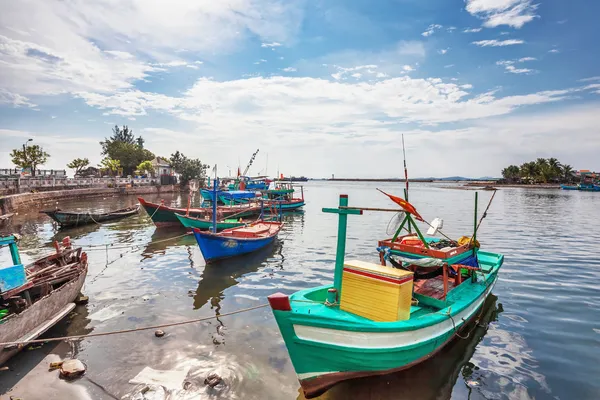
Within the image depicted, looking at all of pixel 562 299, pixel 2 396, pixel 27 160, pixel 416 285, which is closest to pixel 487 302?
pixel 562 299

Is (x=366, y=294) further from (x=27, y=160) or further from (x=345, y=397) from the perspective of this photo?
(x=27, y=160)

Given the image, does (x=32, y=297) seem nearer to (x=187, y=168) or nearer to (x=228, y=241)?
(x=228, y=241)

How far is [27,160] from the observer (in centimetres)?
5112

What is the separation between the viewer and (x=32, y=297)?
895 centimetres

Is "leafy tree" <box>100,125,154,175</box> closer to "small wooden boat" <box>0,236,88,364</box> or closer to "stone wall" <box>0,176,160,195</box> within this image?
"stone wall" <box>0,176,160,195</box>

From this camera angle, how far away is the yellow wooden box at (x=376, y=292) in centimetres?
620

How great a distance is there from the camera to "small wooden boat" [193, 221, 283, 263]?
49.7 feet

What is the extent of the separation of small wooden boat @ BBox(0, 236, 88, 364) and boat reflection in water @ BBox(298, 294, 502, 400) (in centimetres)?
656

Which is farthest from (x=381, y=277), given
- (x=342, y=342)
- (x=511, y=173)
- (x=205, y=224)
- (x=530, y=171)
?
(x=511, y=173)

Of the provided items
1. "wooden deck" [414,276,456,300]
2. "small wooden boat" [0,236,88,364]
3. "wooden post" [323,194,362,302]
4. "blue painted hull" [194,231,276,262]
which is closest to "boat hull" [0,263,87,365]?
"small wooden boat" [0,236,88,364]

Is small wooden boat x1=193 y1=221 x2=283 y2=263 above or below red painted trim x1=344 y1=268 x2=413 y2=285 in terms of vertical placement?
below

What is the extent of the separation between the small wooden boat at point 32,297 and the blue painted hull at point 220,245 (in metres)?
5.00

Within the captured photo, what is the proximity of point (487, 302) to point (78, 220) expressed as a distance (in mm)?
28034

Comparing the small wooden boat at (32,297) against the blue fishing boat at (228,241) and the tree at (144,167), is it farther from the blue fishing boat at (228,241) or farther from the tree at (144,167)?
the tree at (144,167)
